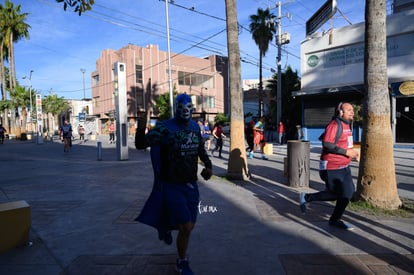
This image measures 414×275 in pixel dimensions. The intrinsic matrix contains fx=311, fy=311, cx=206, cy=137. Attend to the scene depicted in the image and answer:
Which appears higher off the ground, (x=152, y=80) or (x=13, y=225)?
(x=152, y=80)

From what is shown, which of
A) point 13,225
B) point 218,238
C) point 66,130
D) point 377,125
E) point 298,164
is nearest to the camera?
point 13,225

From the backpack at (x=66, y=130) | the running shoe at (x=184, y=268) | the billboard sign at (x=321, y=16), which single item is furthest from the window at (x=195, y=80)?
the running shoe at (x=184, y=268)

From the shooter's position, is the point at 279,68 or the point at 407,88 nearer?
the point at 407,88

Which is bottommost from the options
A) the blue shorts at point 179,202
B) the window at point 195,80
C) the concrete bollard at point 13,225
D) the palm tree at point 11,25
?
A: the concrete bollard at point 13,225

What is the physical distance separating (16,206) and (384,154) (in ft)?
17.6

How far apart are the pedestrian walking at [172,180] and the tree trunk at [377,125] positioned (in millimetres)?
3468

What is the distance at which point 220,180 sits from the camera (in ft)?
25.9

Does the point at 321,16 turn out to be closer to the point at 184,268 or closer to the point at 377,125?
the point at 377,125

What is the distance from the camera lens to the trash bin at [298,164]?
7.23 metres

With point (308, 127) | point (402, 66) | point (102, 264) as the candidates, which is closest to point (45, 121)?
point (308, 127)

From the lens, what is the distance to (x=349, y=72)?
17.8 meters

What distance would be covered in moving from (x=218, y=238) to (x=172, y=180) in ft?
4.80

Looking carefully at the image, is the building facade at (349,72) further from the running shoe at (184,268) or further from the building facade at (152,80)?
the building facade at (152,80)

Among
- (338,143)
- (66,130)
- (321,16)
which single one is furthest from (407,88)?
(66,130)
